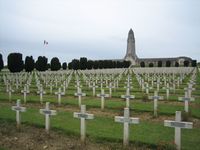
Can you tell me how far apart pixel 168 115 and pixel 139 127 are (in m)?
2.72

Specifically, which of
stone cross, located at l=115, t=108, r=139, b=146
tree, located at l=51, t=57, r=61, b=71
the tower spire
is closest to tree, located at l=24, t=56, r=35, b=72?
tree, located at l=51, t=57, r=61, b=71

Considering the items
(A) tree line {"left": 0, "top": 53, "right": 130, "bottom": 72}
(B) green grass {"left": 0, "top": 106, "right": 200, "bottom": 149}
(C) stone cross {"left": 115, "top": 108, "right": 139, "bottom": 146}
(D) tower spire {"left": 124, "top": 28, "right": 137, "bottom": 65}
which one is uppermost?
Answer: (D) tower spire {"left": 124, "top": 28, "right": 137, "bottom": 65}

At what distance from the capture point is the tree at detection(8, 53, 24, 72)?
1305 inches

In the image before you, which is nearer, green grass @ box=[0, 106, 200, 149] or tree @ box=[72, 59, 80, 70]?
green grass @ box=[0, 106, 200, 149]

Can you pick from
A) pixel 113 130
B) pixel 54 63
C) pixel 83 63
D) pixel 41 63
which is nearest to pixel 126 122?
pixel 113 130

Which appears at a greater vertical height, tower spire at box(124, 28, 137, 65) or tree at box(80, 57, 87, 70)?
tower spire at box(124, 28, 137, 65)

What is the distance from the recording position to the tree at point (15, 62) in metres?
33.2

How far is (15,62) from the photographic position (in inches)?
1312

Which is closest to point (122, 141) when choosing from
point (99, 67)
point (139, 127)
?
point (139, 127)

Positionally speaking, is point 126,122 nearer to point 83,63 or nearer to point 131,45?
point 83,63

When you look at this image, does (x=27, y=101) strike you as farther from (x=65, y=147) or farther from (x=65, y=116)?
(x=65, y=147)

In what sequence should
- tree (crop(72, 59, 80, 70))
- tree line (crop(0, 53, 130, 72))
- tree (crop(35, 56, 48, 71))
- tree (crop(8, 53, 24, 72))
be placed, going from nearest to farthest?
1. tree (crop(8, 53, 24, 72))
2. tree line (crop(0, 53, 130, 72))
3. tree (crop(35, 56, 48, 71))
4. tree (crop(72, 59, 80, 70))

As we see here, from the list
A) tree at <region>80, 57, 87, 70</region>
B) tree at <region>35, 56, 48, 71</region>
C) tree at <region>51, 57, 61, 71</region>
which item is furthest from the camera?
tree at <region>80, 57, 87, 70</region>

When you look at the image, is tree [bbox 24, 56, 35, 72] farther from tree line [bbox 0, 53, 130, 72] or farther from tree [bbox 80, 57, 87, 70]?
tree [bbox 80, 57, 87, 70]
